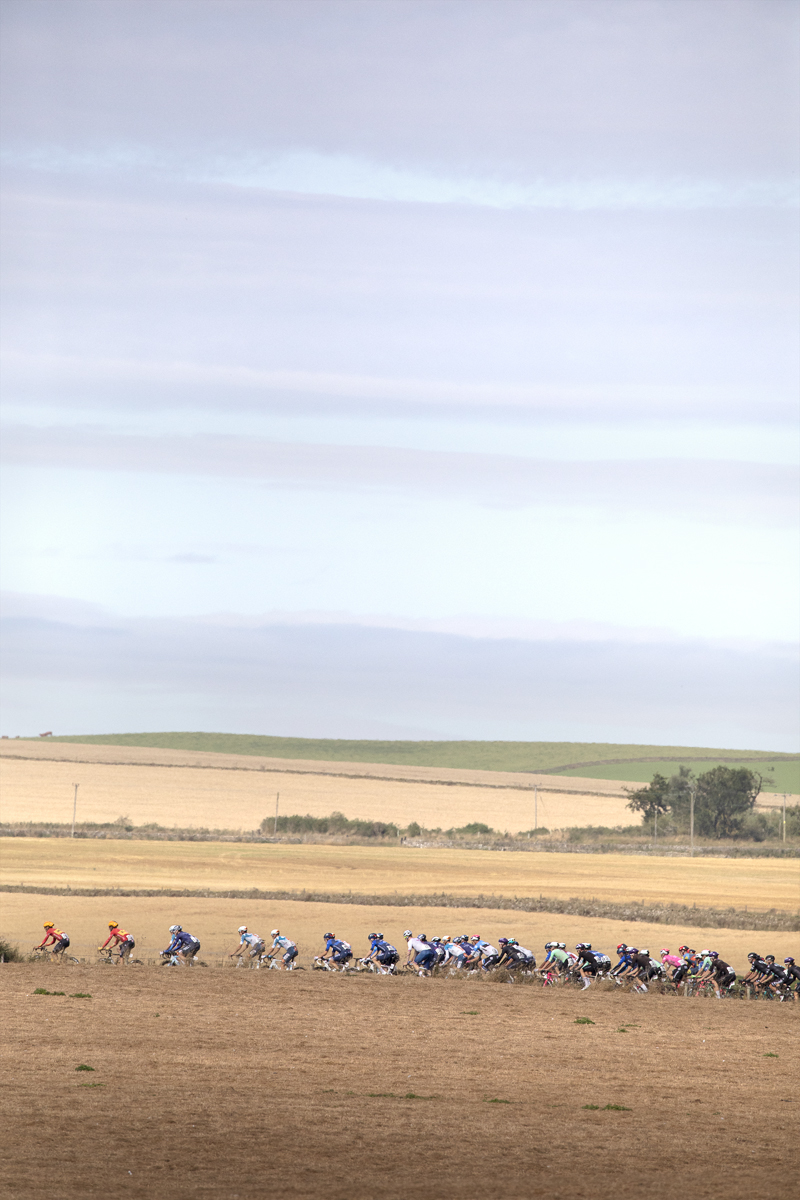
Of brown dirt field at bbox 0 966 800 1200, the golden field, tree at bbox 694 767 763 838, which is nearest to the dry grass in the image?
brown dirt field at bbox 0 966 800 1200

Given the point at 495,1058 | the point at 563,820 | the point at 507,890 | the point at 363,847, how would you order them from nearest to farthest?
the point at 495,1058
the point at 507,890
the point at 363,847
the point at 563,820

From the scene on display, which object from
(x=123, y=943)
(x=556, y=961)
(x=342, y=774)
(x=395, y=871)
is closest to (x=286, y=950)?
(x=123, y=943)

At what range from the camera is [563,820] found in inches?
4843

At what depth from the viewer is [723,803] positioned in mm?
114812

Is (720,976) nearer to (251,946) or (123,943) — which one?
(251,946)

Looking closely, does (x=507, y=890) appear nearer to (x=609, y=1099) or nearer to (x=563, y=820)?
(x=609, y=1099)

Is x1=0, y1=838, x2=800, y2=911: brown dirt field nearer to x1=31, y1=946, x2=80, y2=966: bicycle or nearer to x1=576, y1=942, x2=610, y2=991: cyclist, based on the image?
x1=31, y1=946, x2=80, y2=966: bicycle

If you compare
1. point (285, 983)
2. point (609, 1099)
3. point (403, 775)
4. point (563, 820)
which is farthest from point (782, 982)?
point (403, 775)

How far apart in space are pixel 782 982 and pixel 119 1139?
21.4m

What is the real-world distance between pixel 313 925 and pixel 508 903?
417 inches

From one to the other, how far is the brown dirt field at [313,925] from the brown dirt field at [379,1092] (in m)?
10.3

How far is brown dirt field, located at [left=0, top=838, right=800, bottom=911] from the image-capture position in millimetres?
60594

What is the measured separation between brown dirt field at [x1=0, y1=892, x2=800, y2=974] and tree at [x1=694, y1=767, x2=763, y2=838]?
65.5 m

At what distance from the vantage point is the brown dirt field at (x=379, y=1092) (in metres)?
15.0
